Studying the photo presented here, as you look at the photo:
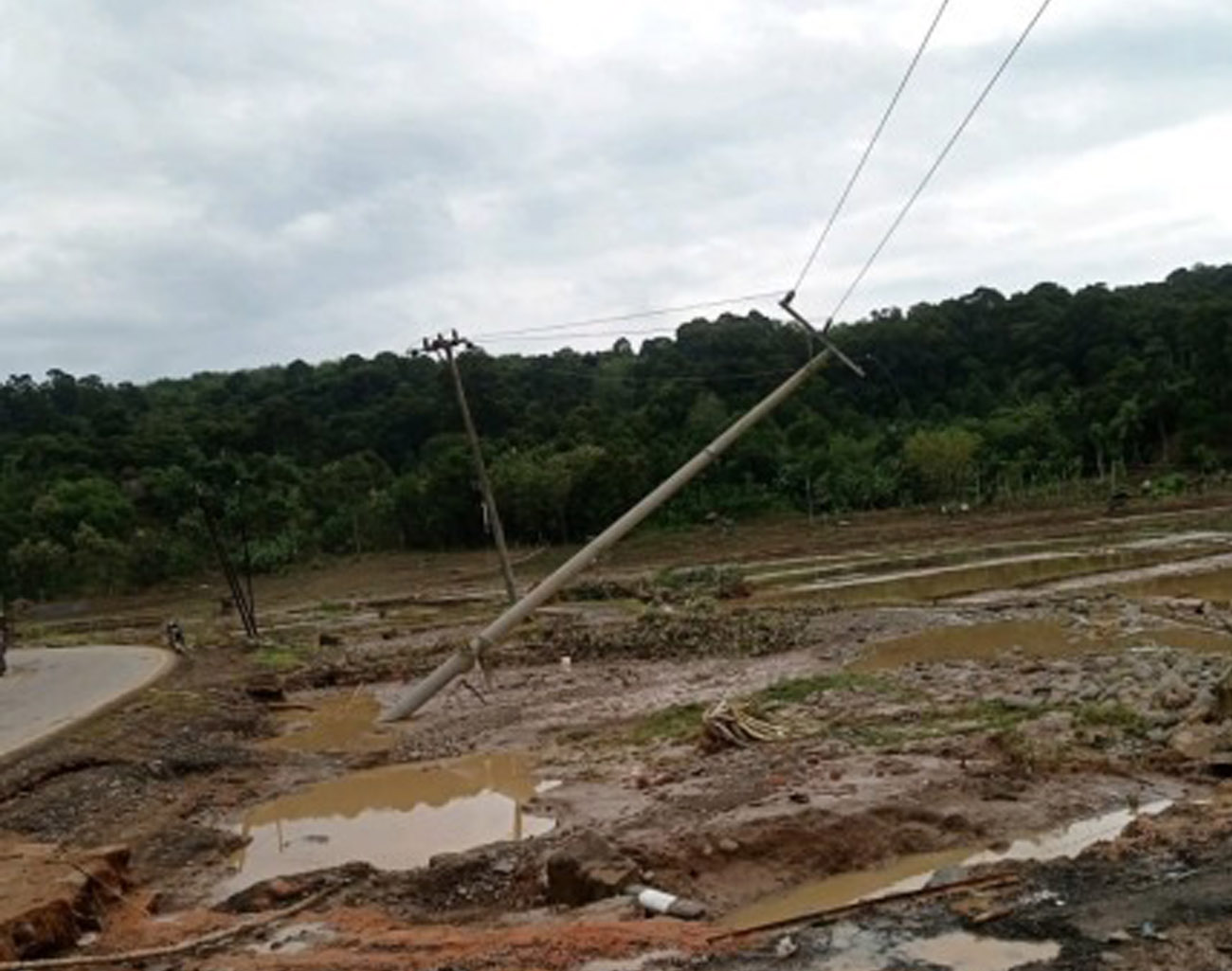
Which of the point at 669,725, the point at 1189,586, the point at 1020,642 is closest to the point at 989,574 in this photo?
the point at 1189,586

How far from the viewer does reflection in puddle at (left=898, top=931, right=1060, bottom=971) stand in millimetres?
8086

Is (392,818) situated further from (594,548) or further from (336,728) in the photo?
(336,728)

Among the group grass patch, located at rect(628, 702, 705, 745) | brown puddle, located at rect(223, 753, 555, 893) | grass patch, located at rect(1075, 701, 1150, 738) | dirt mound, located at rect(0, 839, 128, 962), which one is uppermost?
dirt mound, located at rect(0, 839, 128, 962)

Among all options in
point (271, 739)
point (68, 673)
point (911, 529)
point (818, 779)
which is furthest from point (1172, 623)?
point (911, 529)

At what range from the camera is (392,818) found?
16469 mm

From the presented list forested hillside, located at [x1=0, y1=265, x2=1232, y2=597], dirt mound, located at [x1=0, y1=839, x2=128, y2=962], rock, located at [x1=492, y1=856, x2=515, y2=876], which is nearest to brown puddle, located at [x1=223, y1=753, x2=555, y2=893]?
dirt mound, located at [x1=0, y1=839, x2=128, y2=962]

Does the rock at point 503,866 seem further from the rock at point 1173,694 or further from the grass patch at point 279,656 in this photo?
the grass patch at point 279,656

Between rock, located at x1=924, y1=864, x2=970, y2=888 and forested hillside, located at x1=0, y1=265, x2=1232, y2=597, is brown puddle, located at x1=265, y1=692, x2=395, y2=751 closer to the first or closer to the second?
rock, located at x1=924, y1=864, x2=970, y2=888

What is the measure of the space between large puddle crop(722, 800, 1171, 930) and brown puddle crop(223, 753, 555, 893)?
4295 millimetres

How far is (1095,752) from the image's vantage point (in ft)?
45.3

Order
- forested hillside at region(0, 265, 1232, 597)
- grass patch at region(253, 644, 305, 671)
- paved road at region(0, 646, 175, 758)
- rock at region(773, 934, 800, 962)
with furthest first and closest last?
forested hillside at region(0, 265, 1232, 597), grass patch at region(253, 644, 305, 671), paved road at region(0, 646, 175, 758), rock at region(773, 934, 800, 962)

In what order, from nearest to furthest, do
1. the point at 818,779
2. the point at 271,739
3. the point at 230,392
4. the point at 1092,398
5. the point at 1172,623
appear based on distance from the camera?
1. the point at 818,779
2. the point at 271,739
3. the point at 1172,623
4. the point at 1092,398
5. the point at 230,392

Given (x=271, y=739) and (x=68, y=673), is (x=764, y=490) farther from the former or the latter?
(x=271, y=739)

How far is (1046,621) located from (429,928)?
68.1 ft
